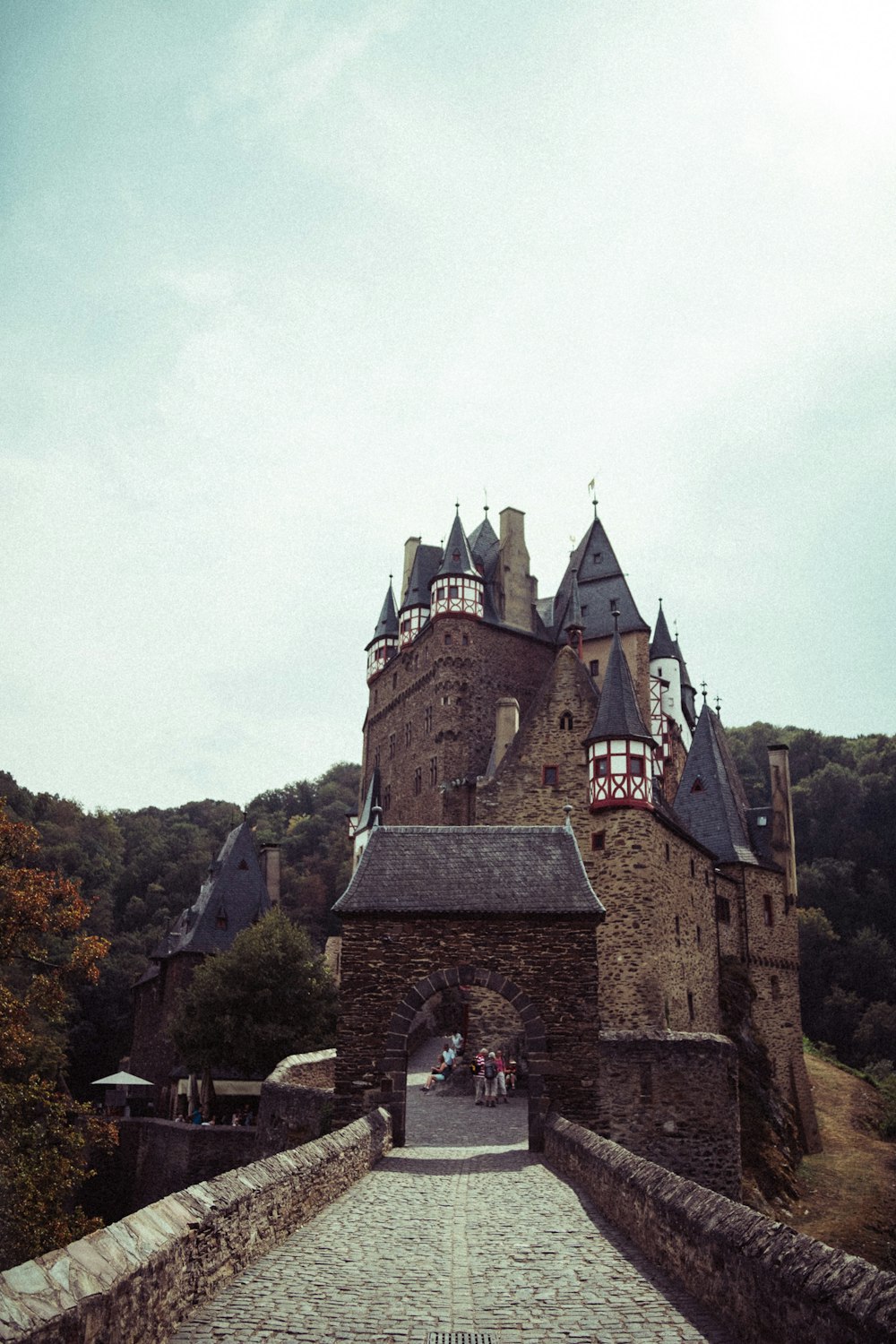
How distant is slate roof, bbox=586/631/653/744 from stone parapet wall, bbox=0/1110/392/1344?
26.2 meters

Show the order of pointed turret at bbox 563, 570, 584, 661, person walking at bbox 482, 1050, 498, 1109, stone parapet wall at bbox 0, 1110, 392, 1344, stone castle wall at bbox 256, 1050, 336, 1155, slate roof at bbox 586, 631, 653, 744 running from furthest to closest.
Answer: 1. pointed turret at bbox 563, 570, 584, 661
2. slate roof at bbox 586, 631, 653, 744
3. person walking at bbox 482, 1050, 498, 1109
4. stone castle wall at bbox 256, 1050, 336, 1155
5. stone parapet wall at bbox 0, 1110, 392, 1344

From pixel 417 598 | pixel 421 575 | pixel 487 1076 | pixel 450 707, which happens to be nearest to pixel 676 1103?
pixel 487 1076

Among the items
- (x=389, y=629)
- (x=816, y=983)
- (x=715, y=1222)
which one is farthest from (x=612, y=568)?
(x=715, y=1222)

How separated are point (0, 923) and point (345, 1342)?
14.2m

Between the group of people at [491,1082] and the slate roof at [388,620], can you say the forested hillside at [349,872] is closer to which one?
the slate roof at [388,620]

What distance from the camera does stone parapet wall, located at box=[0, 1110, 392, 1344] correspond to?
212 inches

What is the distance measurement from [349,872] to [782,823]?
34.3 metres

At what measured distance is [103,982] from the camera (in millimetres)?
64938

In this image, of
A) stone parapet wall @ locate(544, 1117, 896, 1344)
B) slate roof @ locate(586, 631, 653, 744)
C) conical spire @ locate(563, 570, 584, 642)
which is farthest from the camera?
conical spire @ locate(563, 570, 584, 642)

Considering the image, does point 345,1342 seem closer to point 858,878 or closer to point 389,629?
point 389,629

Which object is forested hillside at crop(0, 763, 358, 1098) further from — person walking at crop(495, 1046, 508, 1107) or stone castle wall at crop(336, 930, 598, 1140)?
stone castle wall at crop(336, 930, 598, 1140)

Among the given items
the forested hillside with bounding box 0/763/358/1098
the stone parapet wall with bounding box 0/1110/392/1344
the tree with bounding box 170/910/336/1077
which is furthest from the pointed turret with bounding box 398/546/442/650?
the stone parapet wall with bounding box 0/1110/392/1344

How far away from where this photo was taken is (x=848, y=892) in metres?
76.1

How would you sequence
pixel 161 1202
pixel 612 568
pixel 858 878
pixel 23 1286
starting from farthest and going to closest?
pixel 858 878, pixel 612 568, pixel 161 1202, pixel 23 1286
